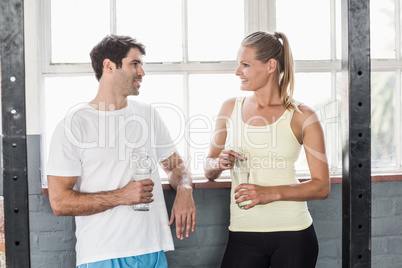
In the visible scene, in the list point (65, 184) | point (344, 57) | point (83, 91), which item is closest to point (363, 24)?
point (344, 57)

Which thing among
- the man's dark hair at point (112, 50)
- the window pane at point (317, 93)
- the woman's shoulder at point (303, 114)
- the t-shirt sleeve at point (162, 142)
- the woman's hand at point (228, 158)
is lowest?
the woman's hand at point (228, 158)

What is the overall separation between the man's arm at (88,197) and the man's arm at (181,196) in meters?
0.20

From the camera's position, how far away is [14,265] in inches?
42.6

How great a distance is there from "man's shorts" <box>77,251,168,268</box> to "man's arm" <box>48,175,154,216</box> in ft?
0.65

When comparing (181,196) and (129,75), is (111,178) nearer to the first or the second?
(181,196)

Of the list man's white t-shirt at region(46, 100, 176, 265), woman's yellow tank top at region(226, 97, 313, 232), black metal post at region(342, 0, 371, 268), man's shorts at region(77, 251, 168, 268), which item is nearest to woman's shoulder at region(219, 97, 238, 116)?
woman's yellow tank top at region(226, 97, 313, 232)

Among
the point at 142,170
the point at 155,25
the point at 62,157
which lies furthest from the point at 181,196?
the point at 155,25

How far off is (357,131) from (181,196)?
912 millimetres

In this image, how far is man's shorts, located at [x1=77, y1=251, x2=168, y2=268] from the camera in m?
1.71

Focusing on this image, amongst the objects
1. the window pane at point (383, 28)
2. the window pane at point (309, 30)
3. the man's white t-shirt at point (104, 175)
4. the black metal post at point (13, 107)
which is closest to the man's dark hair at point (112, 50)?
the man's white t-shirt at point (104, 175)

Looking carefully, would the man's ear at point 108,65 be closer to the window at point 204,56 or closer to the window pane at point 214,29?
the window at point 204,56

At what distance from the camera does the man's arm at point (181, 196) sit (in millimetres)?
1824

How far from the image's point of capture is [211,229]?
2354 mm

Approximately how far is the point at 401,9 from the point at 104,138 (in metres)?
1.84
